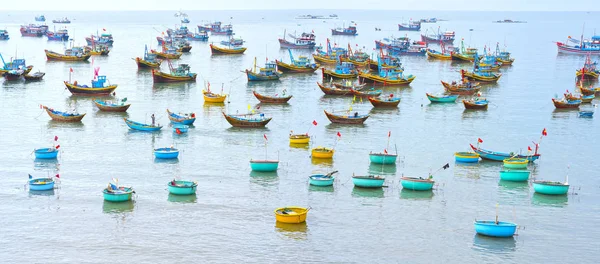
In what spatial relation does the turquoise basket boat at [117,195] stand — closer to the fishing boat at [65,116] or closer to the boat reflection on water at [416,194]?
the boat reflection on water at [416,194]

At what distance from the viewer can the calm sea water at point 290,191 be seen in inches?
1471

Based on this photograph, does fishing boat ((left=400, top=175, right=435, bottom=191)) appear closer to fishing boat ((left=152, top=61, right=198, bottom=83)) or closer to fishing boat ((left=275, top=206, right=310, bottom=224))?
fishing boat ((left=275, top=206, right=310, bottom=224))

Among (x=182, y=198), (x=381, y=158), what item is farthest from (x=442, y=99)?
(x=182, y=198)

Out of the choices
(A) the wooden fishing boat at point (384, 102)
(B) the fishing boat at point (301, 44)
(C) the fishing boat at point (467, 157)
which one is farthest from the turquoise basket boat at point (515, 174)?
(B) the fishing boat at point (301, 44)

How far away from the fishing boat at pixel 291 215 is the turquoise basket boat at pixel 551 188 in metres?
15.2

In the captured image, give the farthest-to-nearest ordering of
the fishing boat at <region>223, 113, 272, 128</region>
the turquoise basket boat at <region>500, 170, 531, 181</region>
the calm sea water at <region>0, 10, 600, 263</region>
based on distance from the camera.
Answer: the fishing boat at <region>223, 113, 272, 128</region>, the turquoise basket boat at <region>500, 170, 531, 181</region>, the calm sea water at <region>0, 10, 600, 263</region>

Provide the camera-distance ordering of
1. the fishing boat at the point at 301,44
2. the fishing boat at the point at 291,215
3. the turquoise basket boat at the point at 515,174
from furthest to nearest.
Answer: the fishing boat at the point at 301,44 < the turquoise basket boat at the point at 515,174 < the fishing boat at the point at 291,215

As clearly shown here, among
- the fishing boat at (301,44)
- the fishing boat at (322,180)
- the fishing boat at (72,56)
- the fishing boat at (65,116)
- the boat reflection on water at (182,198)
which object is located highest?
the fishing boat at (322,180)

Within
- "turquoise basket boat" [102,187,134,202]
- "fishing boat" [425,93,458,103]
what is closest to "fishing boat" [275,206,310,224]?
"turquoise basket boat" [102,187,134,202]

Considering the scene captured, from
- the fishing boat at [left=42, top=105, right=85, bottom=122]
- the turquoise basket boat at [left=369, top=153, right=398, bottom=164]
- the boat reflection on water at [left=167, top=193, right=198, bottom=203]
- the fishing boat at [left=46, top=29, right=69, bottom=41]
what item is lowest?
the fishing boat at [left=46, top=29, right=69, bottom=41]

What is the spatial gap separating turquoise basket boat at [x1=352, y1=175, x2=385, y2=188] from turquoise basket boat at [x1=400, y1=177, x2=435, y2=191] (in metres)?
1.40

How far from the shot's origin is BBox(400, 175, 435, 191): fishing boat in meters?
46.0

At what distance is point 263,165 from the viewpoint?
4991 cm

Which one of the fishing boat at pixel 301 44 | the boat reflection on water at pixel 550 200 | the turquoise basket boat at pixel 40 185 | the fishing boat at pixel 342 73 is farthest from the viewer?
the fishing boat at pixel 301 44
